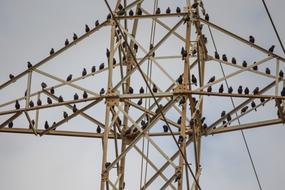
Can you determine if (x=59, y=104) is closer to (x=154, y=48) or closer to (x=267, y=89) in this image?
(x=154, y=48)

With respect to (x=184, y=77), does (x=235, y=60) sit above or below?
above

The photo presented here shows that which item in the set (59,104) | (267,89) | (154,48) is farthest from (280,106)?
(59,104)

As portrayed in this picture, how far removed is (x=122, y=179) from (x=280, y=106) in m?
4.71

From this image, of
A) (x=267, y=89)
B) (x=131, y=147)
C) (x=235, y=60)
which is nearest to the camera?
(x=131, y=147)

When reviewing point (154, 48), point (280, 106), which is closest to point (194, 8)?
Result: point (154, 48)

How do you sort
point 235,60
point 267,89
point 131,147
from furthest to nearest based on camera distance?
point 235,60 → point 267,89 → point 131,147

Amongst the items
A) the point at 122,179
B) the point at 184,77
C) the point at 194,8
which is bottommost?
the point at 122,179

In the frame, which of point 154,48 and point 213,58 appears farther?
point 213,58

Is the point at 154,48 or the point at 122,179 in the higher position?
the point at 154,48

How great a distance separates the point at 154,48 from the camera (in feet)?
102

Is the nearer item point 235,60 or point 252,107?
point 252,107

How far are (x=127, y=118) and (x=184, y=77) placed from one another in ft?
6.86

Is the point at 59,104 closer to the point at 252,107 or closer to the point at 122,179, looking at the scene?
the point at 122,179

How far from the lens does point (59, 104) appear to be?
3064cm
